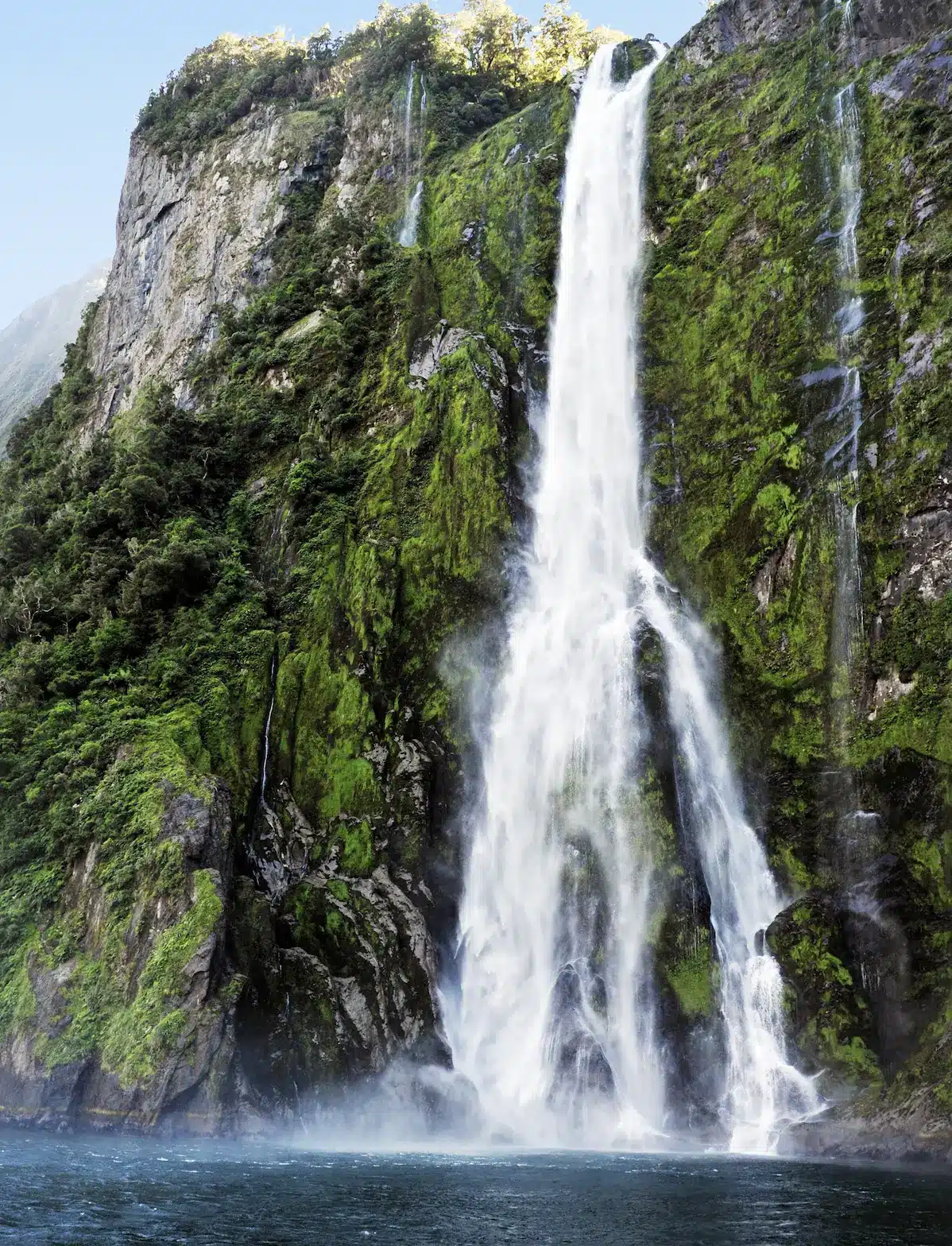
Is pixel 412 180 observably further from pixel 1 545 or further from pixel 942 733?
pixel 942 733

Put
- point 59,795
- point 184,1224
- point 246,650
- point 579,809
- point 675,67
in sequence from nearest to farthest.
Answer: point 184,1224 → point 579,809 → point 59,795 → point 246,650 → point 675,67

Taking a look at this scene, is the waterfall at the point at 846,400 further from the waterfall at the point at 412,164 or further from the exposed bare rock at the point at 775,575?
the waterfall at the point at 412,164

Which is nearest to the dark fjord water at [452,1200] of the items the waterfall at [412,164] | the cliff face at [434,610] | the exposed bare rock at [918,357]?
the cliff face at [434,610]

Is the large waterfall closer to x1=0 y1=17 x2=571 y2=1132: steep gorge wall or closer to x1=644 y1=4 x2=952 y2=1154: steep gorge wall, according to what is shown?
x1=644 y1=4 x2=952 y2=1154: steep gorge wall

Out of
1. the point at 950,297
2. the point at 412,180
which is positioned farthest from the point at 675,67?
the point at 950,297

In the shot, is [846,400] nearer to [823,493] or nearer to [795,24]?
[823,493]

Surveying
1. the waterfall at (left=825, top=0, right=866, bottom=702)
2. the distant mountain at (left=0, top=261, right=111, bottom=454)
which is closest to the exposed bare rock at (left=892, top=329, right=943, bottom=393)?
the waterfall at (left=825, top=0, right=866, bottom=702)
